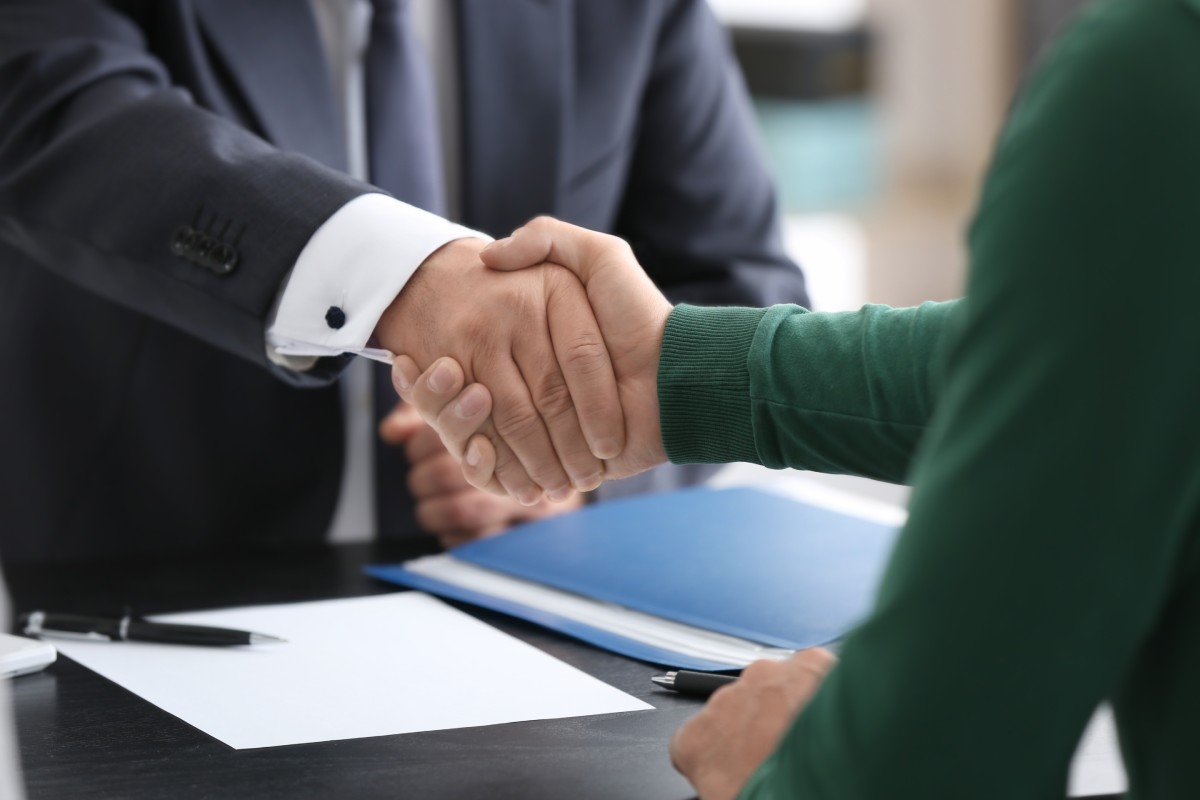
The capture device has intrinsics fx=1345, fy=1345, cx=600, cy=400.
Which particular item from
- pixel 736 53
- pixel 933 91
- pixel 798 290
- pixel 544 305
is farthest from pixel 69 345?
pixel 933 91

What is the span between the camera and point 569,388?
1.11 meters

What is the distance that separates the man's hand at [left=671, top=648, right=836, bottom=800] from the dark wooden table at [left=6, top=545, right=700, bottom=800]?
2 cm

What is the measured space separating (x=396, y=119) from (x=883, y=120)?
4138 millimetres

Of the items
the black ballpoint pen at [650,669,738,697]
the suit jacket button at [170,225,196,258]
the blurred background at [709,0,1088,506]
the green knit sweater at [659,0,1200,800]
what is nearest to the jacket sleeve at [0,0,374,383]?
the suit jacket button at [170,225,196,258]

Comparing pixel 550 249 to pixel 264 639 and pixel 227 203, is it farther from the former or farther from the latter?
pixel 264 639

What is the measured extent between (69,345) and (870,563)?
0.90 m

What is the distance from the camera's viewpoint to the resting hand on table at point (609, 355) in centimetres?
109

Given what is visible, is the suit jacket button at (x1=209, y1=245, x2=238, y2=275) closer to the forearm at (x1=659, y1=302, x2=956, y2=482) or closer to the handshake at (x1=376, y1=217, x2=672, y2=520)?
the handshake at (x1=376, y1=217, x2=672, y2=520)

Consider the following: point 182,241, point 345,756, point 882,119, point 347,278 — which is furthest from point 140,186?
point 882,119

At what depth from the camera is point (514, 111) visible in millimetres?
1549

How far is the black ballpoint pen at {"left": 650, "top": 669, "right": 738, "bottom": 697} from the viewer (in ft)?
2.63

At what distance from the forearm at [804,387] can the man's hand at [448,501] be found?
12.3 inches

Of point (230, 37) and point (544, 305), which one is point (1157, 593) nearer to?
point (544, 305)

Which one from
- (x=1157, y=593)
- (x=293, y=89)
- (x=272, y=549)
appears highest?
(x=293, y=89)
